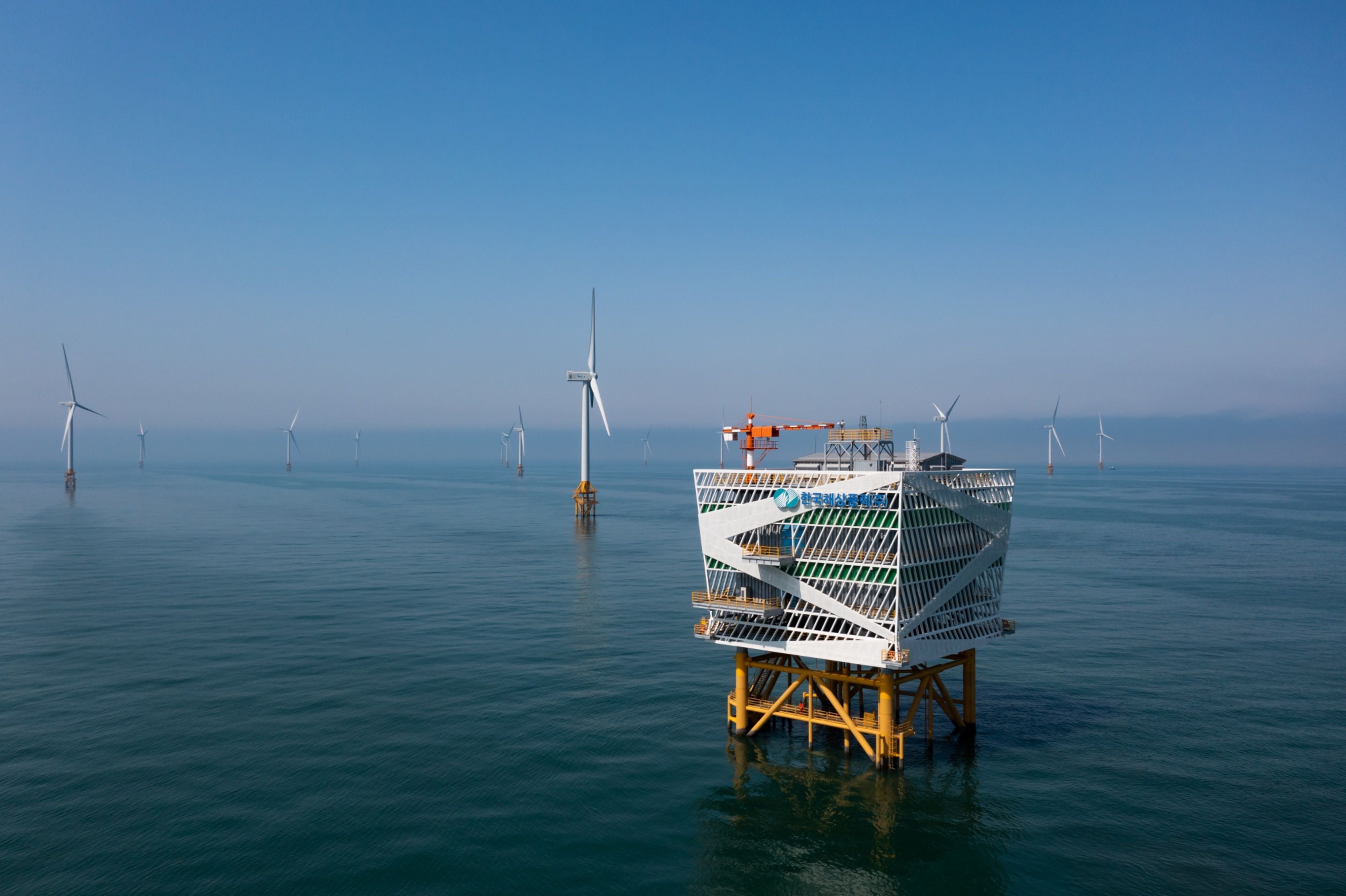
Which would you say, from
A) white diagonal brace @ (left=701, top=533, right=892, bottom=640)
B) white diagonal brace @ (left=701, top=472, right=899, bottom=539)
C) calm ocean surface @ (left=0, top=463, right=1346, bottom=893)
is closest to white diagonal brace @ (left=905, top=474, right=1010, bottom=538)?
white diagonal brace @ (left=701, top=472, right=899, bottom=539)

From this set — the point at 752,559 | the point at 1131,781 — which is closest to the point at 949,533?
the point at 752,559

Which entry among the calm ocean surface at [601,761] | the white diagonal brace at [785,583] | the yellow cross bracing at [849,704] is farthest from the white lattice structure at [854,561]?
the calm ocean surface at [601,761]

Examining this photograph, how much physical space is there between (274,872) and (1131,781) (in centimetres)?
5526

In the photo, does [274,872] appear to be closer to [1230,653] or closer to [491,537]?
[1230,653]

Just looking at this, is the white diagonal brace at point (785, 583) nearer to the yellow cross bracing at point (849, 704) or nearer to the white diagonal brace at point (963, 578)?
the white diagonal brace at point (963, 578)

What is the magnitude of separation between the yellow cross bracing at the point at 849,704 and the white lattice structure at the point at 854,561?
2.63 meters

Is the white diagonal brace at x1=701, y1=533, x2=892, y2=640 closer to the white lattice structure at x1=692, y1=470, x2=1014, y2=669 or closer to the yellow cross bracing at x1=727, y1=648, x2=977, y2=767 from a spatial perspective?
the white lattice structure at x1=692, y1=470, x2=1014, y2=669

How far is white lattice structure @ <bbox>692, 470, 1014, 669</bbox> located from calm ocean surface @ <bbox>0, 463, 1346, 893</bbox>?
9466mm

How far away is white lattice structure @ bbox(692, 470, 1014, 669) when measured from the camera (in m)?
57.2

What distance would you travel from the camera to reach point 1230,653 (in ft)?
294

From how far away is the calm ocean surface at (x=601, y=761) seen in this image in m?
46.5

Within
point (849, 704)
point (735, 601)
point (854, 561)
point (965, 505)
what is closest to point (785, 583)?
point (735, 601)

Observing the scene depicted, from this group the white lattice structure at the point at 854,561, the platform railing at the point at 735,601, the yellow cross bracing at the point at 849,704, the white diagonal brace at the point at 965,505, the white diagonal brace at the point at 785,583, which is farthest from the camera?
the platform railing at the point at 735,601

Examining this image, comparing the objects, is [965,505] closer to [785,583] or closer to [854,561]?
[854,561]
